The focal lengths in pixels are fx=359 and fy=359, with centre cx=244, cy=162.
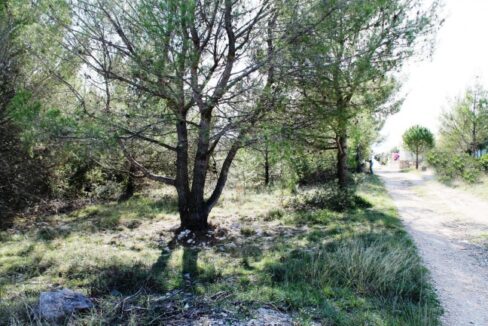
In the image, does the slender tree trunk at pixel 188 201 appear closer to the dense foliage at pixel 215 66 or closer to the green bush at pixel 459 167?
the dense foliage at pixel 215 66

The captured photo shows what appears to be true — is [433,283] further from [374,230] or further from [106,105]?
[106,105]

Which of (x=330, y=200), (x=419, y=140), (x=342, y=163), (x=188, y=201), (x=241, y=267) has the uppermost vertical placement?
→ (x=419, y=140)

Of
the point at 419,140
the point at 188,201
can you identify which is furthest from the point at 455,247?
the point at 419,140

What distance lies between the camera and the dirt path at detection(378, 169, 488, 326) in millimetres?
4293

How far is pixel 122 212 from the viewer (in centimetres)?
1088

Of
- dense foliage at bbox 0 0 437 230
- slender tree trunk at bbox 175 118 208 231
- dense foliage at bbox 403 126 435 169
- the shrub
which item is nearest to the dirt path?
the shrub

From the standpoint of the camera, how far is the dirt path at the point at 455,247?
4293mm

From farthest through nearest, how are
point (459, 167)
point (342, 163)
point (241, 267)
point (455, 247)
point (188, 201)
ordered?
point (459, 167) < point (342, 163) < point (188, 201) < point (455, 247) < point (241, 267)

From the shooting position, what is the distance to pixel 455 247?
22.3 ft

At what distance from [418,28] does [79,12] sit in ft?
20.8

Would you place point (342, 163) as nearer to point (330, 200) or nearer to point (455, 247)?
point (330, 200)

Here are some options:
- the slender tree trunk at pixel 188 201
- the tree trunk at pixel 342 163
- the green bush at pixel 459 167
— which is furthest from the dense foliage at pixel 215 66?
the green bush at pixel 459 167

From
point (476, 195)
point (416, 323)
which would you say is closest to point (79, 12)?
point (416, 323)

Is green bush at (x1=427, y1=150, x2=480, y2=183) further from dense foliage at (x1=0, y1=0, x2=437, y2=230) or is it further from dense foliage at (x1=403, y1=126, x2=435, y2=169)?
dense foliage at (x1=0, y1=0, x2=437, y2=230)
